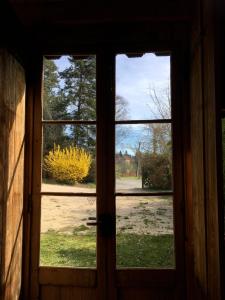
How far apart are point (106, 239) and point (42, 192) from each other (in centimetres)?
66

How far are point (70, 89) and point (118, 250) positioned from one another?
141cm

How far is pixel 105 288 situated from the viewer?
2619 millimetres

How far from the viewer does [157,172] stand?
8.92 ft

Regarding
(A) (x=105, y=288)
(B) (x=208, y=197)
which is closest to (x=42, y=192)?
(A) (x=105, y=288)

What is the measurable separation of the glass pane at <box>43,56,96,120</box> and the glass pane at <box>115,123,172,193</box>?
385mm

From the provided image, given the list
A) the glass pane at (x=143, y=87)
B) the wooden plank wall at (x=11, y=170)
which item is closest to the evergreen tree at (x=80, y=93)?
the glass pane at (x=143, y=87)

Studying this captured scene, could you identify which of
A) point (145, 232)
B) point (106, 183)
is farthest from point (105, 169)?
point (145, 232)

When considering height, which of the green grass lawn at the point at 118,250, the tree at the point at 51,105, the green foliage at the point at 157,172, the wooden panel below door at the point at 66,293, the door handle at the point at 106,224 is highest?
the tree at the point at 51,105

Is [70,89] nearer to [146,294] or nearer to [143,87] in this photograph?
[143,87]

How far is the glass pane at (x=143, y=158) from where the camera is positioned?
8.88 feet

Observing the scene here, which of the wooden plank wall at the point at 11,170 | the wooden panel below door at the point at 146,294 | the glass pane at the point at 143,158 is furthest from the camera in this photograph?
the glass pane at the point at 143,158

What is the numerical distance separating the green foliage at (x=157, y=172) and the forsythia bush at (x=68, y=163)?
1.58 ft

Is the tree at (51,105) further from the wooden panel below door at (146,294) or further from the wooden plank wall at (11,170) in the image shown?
the wooden panel below door at (146,294)

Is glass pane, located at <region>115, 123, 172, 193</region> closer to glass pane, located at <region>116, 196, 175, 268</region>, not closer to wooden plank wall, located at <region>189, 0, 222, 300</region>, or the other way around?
glass pane, located at <region>116, 196, 175, 268</region>
